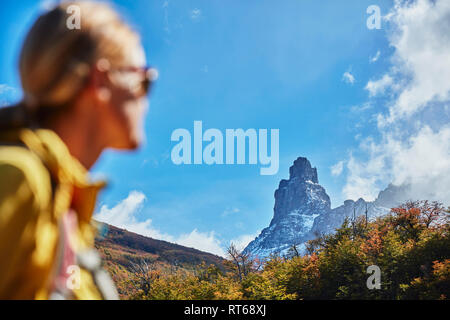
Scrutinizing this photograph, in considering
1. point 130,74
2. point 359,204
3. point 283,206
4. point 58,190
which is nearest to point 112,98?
point 130,74

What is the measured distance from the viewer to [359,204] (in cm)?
16462

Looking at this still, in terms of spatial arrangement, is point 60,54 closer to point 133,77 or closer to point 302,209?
point 133,77

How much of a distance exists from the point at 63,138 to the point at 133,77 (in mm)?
193

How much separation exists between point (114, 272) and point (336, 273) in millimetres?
26830

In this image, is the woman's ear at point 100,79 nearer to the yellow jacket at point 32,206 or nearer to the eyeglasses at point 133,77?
the eyeglasses at point 133,77

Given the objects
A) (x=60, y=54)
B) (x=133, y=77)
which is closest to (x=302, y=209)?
(x=133, y=77)

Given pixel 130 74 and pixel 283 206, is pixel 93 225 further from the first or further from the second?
pixel 283 206

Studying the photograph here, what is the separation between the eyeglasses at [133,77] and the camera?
25.1 inches

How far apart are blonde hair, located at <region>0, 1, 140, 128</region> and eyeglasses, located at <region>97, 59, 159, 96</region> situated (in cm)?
3

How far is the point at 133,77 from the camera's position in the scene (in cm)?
69

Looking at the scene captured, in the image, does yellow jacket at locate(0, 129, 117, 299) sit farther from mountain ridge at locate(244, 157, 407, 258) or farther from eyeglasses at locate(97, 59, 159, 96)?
mountain ridge at locate(244, 157, 407, 258)

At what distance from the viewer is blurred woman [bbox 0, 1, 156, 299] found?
0.43 m

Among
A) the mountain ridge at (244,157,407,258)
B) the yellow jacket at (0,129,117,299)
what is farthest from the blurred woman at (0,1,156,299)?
the mountain ridge at (244,157,407,258)

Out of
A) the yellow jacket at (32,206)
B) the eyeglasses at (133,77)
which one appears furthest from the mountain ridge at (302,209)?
the yellow jacket at (32,206)
